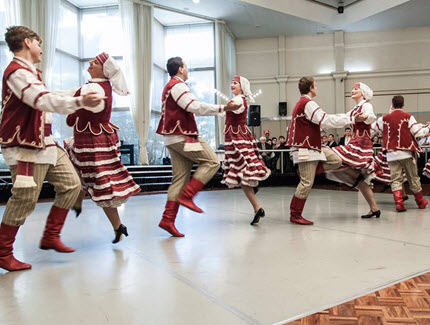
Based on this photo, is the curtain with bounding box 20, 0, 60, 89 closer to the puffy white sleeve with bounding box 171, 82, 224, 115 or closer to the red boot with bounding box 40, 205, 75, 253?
the puffy white sleeve with bounding box 171, 82, 224, 115

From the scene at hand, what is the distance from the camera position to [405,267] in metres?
1.92

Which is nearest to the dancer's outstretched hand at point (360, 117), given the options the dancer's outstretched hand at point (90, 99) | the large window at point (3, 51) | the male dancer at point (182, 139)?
the male dancer at point (182, 139)

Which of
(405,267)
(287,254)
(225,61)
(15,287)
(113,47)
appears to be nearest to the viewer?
(15,287)

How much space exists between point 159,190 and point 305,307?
6466 mm

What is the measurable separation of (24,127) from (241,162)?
5.96 ft

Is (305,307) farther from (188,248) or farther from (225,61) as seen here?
(225,61)

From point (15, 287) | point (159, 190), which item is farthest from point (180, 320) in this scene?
point (159, 190)

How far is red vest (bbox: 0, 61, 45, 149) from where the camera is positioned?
1.90 m

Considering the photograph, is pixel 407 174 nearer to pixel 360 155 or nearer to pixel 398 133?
Result: pixel 398 133

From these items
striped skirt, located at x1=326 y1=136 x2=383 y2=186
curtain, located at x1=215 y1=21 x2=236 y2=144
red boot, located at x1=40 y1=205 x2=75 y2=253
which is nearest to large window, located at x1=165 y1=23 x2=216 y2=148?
curtain, located at x1=215 y1=21 x2=236 y2=144

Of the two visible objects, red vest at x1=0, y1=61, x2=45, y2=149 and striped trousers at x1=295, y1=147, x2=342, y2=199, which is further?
striped trousers at x1=295, y1=147, x2=342, y2=199

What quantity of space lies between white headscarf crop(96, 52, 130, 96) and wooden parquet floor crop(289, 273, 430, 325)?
180 cm

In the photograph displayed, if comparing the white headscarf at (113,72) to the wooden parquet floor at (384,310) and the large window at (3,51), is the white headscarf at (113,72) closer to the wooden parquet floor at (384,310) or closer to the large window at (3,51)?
the wooden parquet floor at (384,310)

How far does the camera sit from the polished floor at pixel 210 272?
140 cm
